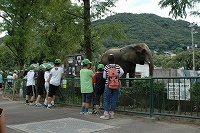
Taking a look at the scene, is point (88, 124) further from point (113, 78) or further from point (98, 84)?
point (98, 84)

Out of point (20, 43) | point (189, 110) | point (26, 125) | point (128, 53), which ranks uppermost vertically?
point (20, 43)

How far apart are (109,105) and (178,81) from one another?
2.13 metres

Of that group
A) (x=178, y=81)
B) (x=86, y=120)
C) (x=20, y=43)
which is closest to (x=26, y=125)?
(x=86, y=120)

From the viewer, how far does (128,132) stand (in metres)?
6.04

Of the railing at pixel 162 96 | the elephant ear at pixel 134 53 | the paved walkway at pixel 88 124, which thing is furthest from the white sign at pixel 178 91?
the elephant ear at pixel 134 53

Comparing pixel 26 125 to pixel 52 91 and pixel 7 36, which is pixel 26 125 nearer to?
pixel 52 91

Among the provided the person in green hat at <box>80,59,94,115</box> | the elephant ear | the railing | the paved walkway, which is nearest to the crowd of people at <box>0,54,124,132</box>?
the person in green hat at <box>80,59,94,115</box>

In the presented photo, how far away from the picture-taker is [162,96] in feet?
24.9

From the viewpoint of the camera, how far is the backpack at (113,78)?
7449mm

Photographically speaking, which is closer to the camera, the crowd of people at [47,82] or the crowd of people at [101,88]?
the crowd of people at [101,88]

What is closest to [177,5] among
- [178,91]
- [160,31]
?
[178,91]

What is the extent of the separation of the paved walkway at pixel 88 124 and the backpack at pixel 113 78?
989mm

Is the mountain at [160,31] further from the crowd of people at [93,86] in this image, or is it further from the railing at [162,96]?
the railing at [162,96]

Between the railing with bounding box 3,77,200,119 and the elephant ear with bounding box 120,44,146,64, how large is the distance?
6.88 ft
